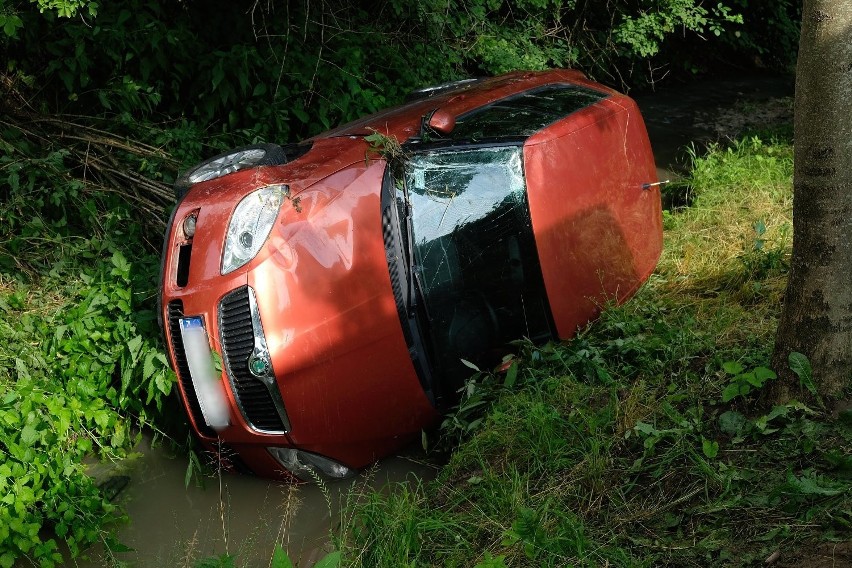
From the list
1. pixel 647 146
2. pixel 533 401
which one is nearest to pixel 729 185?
pixel 647 146

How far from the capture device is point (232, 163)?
4.24m

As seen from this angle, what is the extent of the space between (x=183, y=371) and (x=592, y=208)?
7.26 ft

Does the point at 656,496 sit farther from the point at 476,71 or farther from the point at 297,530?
the point at 476,71

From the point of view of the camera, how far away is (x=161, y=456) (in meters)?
4.39

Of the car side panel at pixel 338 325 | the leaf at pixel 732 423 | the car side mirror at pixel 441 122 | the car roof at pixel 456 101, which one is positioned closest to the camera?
the leaf at pixel 732 423

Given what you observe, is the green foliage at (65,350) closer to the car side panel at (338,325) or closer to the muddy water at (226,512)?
the muddy water at (226,512)

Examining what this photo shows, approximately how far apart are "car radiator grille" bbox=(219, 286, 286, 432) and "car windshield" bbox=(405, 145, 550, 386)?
2.71ft

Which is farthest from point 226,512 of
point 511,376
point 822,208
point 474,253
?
point 822,208

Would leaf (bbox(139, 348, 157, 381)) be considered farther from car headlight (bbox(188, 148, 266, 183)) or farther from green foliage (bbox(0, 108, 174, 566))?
car headlight (bbox(188, 148, 266, 183))

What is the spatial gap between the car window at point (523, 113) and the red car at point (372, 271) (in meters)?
0.02

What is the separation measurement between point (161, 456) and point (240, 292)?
1264 millimetres

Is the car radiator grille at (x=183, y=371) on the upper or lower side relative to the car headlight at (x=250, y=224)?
lower

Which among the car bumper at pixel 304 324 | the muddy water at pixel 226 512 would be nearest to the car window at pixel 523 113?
the car bumper at pixel 304 324

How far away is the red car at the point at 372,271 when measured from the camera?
3.71 m
